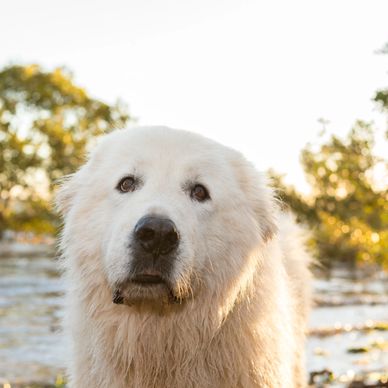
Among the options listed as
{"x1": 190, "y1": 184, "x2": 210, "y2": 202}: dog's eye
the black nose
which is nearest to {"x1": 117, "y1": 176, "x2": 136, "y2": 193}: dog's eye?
{"x1": 190, "y1": 184, "x2": 210, "y2": 202}: dog's eye

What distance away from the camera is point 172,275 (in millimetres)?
Result: 3154

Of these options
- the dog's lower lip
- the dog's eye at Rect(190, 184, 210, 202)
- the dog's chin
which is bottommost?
the dog's chin

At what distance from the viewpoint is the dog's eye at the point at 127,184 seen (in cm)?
358

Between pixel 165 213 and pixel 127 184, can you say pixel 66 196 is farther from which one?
pixel 165 213

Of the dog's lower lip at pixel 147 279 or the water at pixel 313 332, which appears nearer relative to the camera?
the dog's lower lip at pixel 147 279

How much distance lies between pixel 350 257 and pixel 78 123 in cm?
1864

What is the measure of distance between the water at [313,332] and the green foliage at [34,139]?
752 inches

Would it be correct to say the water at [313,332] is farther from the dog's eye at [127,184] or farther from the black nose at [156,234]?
the black nose at [156,234]

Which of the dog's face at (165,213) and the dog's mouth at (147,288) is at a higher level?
the dog's face at (165,213)

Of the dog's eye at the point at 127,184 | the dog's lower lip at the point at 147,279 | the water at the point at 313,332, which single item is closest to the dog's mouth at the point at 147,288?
the dog's lower lip at the point at 147,279

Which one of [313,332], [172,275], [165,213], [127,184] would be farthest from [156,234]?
[313,332]

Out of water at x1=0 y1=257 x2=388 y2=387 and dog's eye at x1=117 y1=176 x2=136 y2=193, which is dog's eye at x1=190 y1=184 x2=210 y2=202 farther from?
water at x1=0 y1=257 x2=388 y2=387

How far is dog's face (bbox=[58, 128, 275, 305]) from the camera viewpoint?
3150 mm

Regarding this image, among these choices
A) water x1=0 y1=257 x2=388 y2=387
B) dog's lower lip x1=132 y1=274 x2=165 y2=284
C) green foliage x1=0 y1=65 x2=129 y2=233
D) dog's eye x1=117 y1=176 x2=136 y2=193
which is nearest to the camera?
dog's lower lip x1=132 y1=274 x2=165 y2=284
